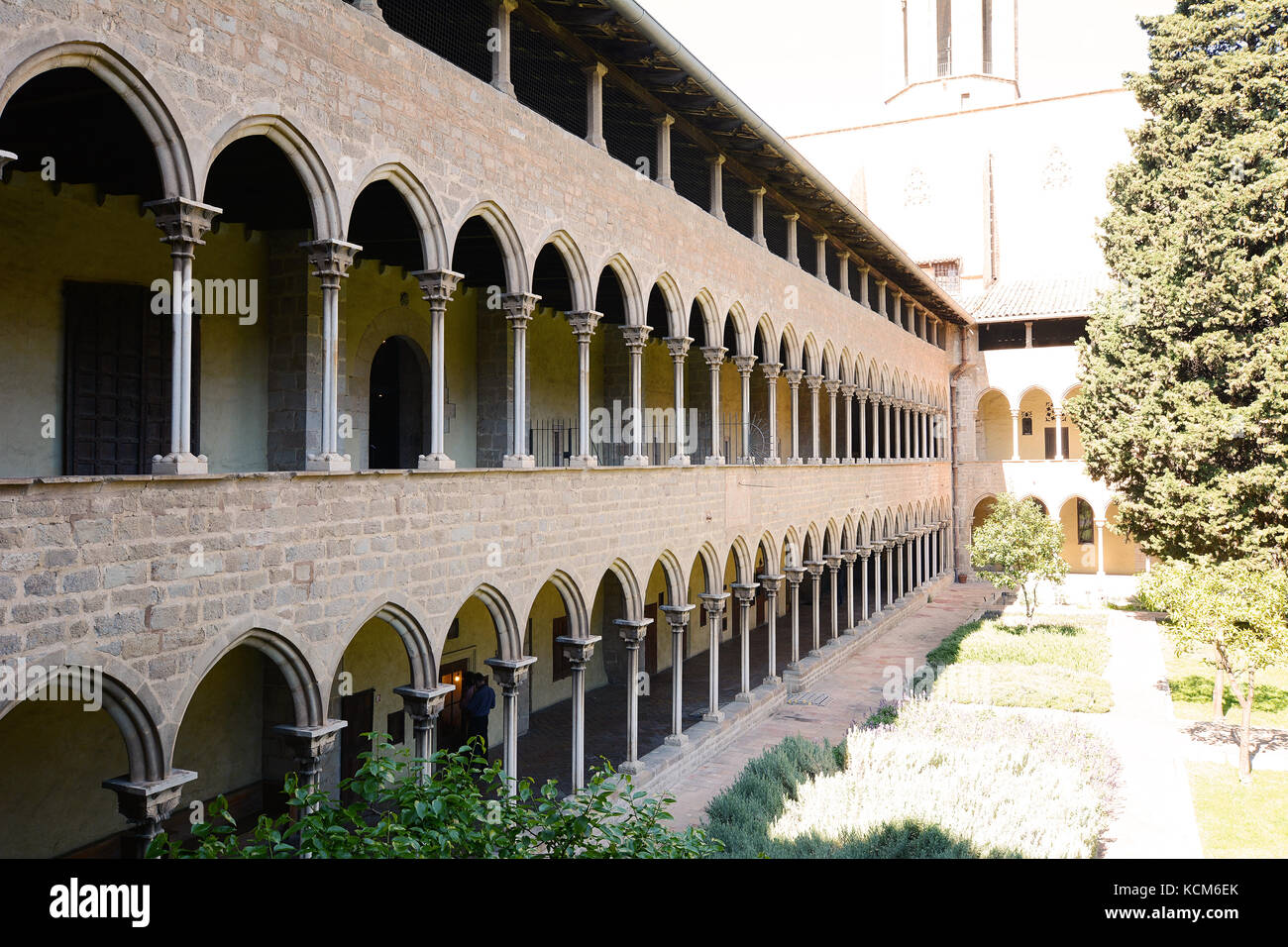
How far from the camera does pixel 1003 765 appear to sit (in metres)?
12.3

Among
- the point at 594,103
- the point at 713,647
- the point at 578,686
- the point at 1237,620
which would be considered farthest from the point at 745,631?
the point at 594,103

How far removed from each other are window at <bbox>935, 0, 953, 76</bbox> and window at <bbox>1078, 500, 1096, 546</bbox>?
66.2 ft

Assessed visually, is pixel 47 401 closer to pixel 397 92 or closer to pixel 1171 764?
pixel 397 92

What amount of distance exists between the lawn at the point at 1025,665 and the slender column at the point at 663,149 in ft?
34.3

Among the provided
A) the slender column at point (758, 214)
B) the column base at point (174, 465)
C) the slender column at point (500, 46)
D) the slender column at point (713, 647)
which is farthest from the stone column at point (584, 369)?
the slender column at point (758, 214)

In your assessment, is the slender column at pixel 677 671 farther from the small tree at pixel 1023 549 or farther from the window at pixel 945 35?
the window at pixel 945 35

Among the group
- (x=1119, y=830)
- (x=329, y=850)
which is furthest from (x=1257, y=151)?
(x=329, y=850)

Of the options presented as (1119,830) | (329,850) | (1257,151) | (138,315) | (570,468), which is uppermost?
(1257,151)

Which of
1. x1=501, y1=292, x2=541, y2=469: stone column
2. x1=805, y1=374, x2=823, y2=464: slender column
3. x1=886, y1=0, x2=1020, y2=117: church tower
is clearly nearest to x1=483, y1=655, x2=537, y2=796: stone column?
x1=501, y1=292, x2=541, y2=469: stone column

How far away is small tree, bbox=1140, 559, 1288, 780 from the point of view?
1373 centimetres

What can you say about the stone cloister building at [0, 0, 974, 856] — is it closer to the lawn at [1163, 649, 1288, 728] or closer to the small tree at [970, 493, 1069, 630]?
the lawn at [1163, 649, 1288, 728]
